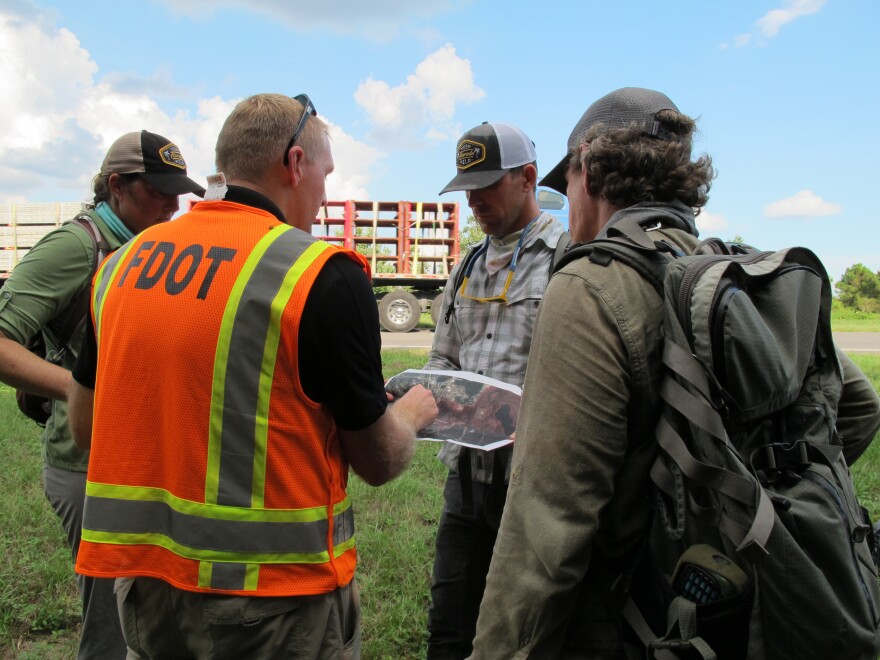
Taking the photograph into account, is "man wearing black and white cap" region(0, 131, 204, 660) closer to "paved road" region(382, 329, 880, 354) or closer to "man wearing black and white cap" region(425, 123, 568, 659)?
"man wearing black and white cap" region(425, 123, 568, 659)

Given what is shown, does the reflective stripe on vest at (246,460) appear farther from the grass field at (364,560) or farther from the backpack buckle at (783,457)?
the grass field at (364,560)

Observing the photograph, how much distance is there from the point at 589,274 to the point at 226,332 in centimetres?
76

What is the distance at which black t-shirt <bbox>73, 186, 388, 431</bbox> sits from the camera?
4.64ft

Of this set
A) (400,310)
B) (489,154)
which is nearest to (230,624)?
(489,154)

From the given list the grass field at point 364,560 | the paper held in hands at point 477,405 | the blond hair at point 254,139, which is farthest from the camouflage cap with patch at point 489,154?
the grass field at point 364,560

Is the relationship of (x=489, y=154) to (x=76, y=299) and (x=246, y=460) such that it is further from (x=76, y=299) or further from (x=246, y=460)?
(x=246, y=460)

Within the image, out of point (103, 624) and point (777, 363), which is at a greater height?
point (777, 363)

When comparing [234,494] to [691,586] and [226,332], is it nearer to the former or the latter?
[226,332]

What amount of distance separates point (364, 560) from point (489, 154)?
2381 millimetres

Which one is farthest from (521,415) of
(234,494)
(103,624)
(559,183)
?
(103,624)

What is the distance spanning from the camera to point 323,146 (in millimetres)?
1766

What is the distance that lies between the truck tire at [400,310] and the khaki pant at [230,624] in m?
14.0

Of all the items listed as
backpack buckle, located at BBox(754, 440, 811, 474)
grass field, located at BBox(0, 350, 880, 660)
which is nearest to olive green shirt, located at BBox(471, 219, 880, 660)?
backpack buckle, located at BBox(754, 440, 811, 474)

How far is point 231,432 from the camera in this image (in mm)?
1422
